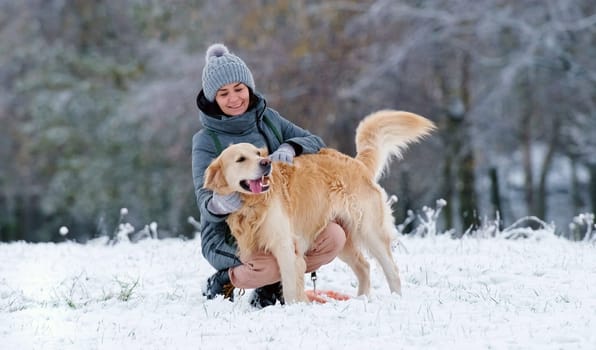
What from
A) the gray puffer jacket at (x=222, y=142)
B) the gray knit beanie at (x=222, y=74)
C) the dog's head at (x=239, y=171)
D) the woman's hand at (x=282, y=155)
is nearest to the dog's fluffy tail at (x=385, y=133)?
the gray puffer jacket at (x=222, y=142)

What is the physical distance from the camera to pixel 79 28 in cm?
2458

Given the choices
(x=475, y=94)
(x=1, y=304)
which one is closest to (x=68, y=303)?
(x=1, y=304)

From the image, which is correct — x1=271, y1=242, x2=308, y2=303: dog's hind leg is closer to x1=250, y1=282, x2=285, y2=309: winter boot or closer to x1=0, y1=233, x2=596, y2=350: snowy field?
x1=0, y1=233, x2=596, y2=350: snowy field

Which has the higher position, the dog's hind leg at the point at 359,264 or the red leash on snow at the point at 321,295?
the dog's hind leg at the point at 359,264

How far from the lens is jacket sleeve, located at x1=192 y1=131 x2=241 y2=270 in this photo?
5.41 m

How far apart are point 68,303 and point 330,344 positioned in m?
2.09

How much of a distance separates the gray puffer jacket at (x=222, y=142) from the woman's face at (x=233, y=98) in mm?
49

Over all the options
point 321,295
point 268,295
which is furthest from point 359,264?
point 268,295

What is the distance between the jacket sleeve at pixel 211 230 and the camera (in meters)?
5.41

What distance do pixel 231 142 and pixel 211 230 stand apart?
588 mm

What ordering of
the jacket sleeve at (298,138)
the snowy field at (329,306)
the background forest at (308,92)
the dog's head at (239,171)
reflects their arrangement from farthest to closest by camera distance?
the background forest at (308,92), the jacket sleeve at (298,138), the dog's head at (239,171), the snowy field at (329,306)

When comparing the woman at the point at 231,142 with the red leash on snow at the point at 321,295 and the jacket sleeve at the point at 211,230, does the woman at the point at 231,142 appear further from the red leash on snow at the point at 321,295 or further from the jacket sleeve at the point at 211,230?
the red leash on snow at the point at 321,295

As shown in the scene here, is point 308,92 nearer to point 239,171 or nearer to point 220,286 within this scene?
point 220,286

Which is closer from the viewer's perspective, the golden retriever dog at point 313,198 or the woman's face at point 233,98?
the golden retriever dog at point 313,198
